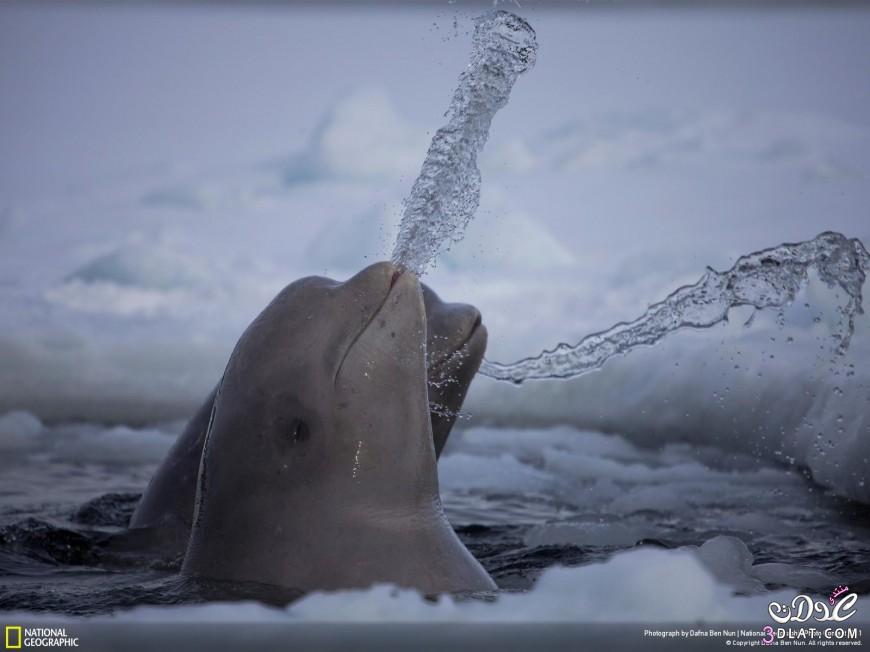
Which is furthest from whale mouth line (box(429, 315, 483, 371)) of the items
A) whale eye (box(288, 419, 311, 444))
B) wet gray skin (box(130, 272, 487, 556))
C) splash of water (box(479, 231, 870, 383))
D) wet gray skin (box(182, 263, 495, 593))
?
splash of water (box(479, 231, 870, 383))

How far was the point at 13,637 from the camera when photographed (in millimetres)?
2953

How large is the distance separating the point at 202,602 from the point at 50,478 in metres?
8.45

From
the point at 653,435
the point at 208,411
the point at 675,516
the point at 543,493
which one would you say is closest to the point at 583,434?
the point at 653,435

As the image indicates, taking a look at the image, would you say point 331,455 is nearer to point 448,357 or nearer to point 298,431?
point 298,431

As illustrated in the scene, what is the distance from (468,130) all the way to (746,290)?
277 centimetres

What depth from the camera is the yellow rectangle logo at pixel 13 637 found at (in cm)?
295

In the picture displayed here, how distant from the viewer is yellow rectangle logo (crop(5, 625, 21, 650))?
2.95 metres

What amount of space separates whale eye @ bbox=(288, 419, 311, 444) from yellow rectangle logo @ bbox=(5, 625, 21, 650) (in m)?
1.44

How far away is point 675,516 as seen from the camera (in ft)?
31.4

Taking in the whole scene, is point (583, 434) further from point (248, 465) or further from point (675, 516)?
point (248, 465)
